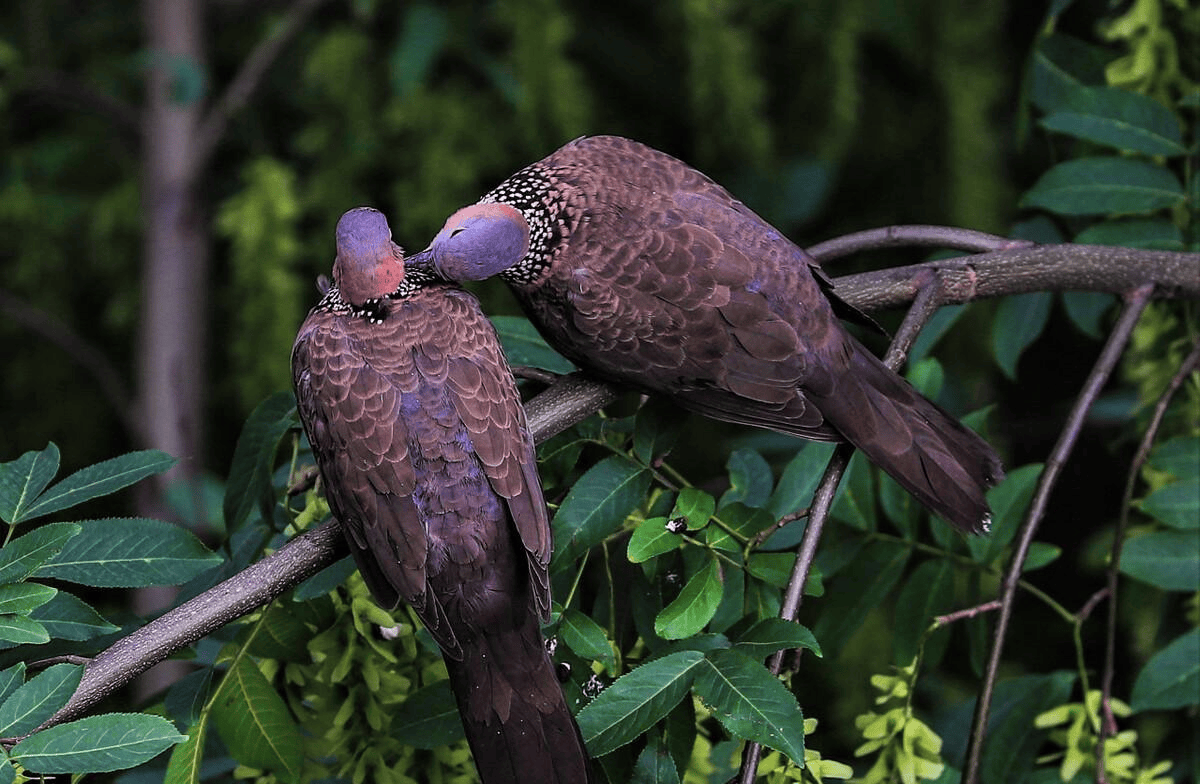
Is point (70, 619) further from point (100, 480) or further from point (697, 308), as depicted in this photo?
point (697, 308)

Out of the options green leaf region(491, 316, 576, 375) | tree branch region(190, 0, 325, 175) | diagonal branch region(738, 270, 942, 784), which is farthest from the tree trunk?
diagonal branch region(738, 270, 942, 784)

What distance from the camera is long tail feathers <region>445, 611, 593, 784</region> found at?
802 mm

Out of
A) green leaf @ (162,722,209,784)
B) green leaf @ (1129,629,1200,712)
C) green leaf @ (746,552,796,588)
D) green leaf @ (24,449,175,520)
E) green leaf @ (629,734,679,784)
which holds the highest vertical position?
green leaf @ (24,449,175,520)

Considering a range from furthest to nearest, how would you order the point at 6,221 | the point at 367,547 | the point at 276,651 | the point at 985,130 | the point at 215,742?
the point at 6,221
the point at 985,130
the point at 215,742
the point at 276,651
the point at 367,547

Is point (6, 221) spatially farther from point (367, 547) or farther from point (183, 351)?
point (367, 547)

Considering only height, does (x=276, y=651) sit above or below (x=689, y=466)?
above

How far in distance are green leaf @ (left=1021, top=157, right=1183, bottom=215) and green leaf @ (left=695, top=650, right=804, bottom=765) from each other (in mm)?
709

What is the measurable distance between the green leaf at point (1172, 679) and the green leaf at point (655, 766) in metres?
0.55

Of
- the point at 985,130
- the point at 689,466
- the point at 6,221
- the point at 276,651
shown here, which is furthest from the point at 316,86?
the point at 276,651

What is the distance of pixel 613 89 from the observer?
97.7 inches

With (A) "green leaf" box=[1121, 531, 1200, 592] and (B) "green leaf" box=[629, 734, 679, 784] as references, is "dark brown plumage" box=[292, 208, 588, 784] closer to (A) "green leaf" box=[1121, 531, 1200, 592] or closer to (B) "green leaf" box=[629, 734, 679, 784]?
(B) "green leaf" box=[629, 734, 679, 784]

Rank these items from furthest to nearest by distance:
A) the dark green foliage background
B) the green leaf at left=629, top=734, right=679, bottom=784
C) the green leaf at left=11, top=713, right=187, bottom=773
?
1. the dark green foliage background
2. the green leaf at left=629, top=734, right=679, bottom=784
3. the green leaf at left=11, top=713, right=187, bottom=773

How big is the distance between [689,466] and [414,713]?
4.76ft

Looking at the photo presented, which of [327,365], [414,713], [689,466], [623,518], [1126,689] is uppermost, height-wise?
[327,365]
